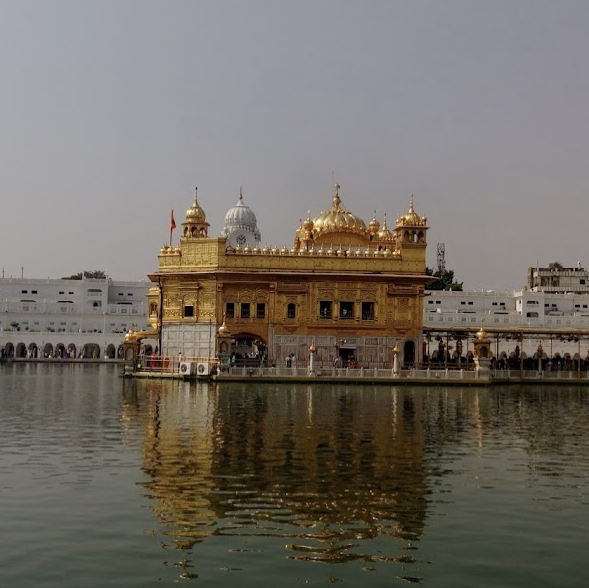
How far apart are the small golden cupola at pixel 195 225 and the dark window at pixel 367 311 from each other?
10.3 meters

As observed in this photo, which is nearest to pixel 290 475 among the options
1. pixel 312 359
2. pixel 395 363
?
pixel 312 359

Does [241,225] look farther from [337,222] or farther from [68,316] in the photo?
[337,222]

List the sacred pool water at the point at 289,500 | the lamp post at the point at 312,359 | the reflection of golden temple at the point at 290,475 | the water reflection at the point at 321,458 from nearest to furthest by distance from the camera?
the sacred pool water at the point at 289,500 → the water reflection at the point at 321,458 → the reflection of golden temple at the point at 290,475 → the lamp post at the point at 312,359

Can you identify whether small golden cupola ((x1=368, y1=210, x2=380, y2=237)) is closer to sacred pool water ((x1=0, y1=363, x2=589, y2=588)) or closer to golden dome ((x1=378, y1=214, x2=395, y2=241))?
golden dome ((x1=378, y1=214, x2=395, y2=241))

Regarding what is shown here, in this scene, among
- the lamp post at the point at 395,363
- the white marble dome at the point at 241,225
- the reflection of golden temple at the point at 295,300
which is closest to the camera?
the lamp post at the point at 395,363

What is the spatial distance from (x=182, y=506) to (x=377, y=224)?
49.8 meters

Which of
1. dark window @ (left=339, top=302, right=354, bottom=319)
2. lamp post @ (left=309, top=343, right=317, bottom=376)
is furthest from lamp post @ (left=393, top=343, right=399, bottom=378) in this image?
lamp post @ (left=309, top=343, right=317, bottom=376)

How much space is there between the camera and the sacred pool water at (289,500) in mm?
9898

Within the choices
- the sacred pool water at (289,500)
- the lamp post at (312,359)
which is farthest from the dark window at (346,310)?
the sacred pool water at (289,500)

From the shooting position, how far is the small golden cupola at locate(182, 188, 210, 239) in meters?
49.7

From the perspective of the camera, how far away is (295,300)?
47969mm

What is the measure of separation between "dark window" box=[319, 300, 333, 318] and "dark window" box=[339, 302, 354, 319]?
626 millimetres

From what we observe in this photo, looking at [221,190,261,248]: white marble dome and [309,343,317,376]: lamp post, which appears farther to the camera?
[221,190,261,248]: white marble dome

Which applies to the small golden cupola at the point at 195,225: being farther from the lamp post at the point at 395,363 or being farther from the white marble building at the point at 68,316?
the white marble building at the point at 68,316
